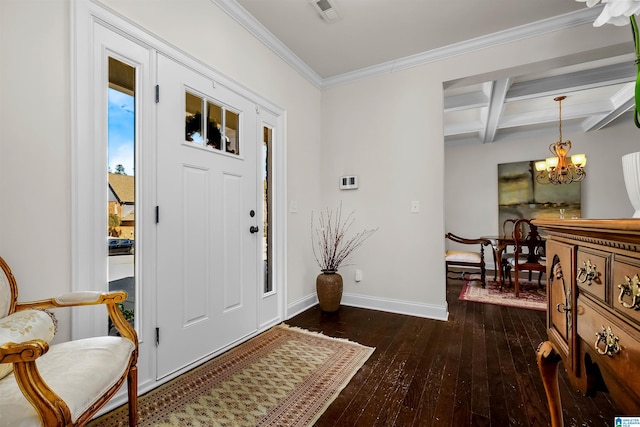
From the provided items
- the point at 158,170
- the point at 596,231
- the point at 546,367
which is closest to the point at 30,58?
the point at 158,170

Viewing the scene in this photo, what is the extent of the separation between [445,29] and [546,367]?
2.74m

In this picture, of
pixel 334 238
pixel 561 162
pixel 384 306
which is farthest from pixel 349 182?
pixel 561 162

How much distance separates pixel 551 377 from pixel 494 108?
4105 millimetres

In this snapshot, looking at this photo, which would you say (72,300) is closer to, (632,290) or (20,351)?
(20,351)

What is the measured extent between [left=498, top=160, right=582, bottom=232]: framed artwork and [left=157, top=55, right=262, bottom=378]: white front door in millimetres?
5084

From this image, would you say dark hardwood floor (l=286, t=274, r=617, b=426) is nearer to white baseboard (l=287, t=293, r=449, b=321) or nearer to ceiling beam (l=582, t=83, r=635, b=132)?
white baseboard (l=287, t=293, r=449, b=321)

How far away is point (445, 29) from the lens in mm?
2586

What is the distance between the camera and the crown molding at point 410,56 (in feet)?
7.68

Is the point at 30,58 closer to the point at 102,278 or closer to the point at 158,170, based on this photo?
the point at 158,170

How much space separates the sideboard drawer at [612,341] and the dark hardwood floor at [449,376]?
3.06 ft

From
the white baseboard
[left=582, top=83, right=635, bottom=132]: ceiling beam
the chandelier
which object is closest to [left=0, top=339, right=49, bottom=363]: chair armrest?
the white baseboard

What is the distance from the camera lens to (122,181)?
162 cm

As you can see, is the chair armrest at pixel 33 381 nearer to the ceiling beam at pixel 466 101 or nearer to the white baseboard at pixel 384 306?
the white baseboard at pixel 384 306

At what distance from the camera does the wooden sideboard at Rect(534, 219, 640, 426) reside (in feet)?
1.85
